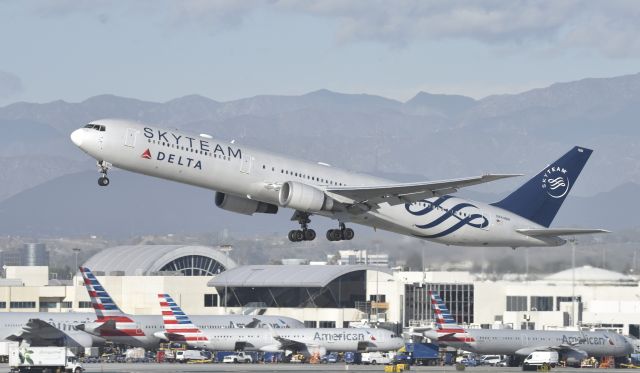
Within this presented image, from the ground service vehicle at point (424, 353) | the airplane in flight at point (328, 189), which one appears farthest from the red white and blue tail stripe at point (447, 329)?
the airplane in flight at point (328, 189)

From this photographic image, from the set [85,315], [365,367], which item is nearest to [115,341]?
[85,315]

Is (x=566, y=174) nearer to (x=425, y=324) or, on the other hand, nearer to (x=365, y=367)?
(x=365, y=367)

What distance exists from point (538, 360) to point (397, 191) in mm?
30284

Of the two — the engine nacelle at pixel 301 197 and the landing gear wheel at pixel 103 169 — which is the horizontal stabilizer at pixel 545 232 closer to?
the engine nacelle at pixel 301 197

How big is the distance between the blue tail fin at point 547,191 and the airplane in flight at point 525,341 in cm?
2243

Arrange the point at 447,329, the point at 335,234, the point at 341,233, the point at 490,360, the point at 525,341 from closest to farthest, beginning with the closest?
the point at 341,233 → the point at 335,234 → the point at 447,329 → the point at 525,341 → the point at 490,360

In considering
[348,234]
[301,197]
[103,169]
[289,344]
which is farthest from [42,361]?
[289,344]

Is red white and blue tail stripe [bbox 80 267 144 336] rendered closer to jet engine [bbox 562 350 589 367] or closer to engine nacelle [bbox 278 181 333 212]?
jet engine [bbox 562 350 589 367]

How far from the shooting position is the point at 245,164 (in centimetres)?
6347

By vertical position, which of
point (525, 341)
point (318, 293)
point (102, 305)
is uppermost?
point (318, 293)

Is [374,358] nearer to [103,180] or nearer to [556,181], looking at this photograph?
[556,181]

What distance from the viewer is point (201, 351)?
10319 cm

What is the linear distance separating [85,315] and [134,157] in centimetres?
4054

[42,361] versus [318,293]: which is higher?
[318,293]
